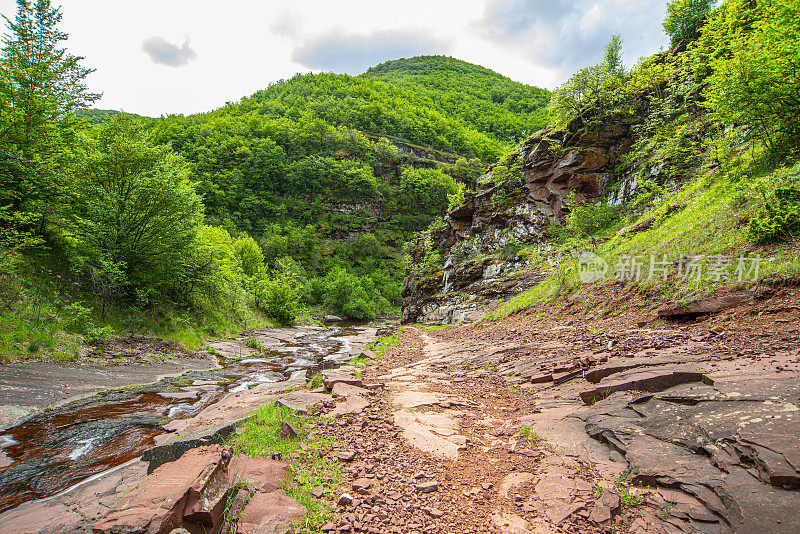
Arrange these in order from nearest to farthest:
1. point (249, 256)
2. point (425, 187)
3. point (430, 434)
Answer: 1. point (430, 434)
2. point (249, 256)
3. point (425, 187)

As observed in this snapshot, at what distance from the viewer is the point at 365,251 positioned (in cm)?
8675

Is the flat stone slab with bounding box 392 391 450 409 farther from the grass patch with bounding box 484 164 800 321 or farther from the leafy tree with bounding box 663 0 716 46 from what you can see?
the leafy tree with bounding box 663 0 716 46

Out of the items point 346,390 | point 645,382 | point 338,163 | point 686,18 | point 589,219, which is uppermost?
point 338,163

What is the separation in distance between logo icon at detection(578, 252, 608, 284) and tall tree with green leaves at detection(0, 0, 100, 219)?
73.2ft

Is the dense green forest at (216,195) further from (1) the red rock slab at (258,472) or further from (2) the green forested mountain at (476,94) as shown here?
(1) the red rock slab at (258,472)

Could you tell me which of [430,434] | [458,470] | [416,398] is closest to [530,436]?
[458,470]

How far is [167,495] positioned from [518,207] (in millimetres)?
30840

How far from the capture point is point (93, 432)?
687 centimetres

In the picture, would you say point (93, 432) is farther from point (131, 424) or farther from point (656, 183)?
point (656, 183)

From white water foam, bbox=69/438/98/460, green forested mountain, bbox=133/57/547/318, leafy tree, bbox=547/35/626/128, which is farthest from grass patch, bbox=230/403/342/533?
green forested mountain, bbox=133/57/547/318

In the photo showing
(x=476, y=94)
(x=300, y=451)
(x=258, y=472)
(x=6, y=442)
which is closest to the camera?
(x=258, y=472)

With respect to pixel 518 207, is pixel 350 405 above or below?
below

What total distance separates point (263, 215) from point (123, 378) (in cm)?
8102

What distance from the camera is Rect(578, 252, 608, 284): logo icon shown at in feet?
46.4
